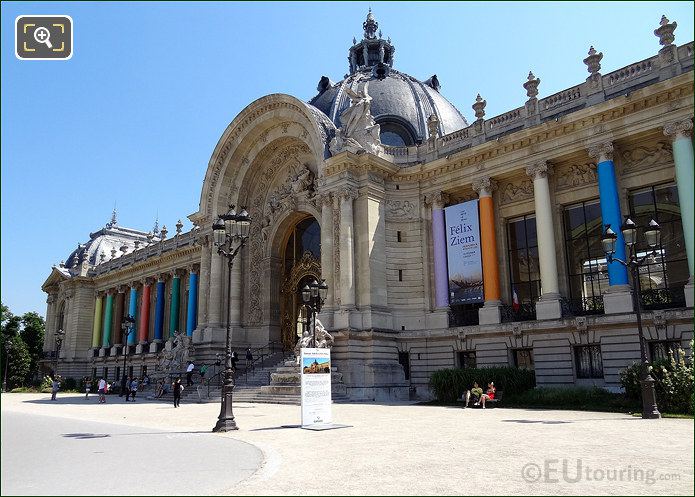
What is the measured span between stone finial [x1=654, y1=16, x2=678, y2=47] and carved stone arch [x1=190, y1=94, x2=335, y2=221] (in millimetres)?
16459

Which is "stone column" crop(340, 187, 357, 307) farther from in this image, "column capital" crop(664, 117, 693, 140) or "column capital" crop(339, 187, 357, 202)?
"column capital" crop(664, 117, 693, 140)

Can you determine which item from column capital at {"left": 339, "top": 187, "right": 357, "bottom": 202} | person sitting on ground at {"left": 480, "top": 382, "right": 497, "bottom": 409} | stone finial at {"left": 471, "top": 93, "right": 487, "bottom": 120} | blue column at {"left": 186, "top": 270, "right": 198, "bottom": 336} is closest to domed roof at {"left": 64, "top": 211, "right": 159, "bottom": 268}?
blue column at {"left": 186, "top": 270, "right": 198, "bottom": 336}

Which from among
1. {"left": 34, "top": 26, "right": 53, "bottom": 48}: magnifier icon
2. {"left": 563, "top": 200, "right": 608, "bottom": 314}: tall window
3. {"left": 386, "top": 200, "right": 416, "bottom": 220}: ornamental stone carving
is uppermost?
{"left": 386, "top": 200, "right": 416, "bottom": 220}: ornamental stone carving

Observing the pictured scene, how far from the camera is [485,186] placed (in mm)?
28422

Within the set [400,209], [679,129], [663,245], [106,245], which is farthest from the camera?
[106,245]

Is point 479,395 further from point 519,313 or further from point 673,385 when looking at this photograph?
point 519,313

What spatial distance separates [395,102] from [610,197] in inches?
670

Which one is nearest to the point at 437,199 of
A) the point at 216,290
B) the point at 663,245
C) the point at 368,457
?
the point at 663,245

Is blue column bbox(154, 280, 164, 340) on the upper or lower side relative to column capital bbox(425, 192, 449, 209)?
lower

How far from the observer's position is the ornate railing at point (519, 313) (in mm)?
26781

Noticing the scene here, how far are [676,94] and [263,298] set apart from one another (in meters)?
25.9

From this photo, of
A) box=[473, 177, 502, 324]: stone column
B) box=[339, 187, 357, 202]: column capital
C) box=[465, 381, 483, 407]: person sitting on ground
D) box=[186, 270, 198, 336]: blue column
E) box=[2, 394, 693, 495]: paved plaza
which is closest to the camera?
box=[2, 394, 693, 495]: paved plaza

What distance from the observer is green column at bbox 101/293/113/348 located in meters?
58.1

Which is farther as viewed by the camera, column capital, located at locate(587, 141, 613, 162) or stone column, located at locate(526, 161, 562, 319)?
stone column, located at locate(526, 161, 562, 319)
